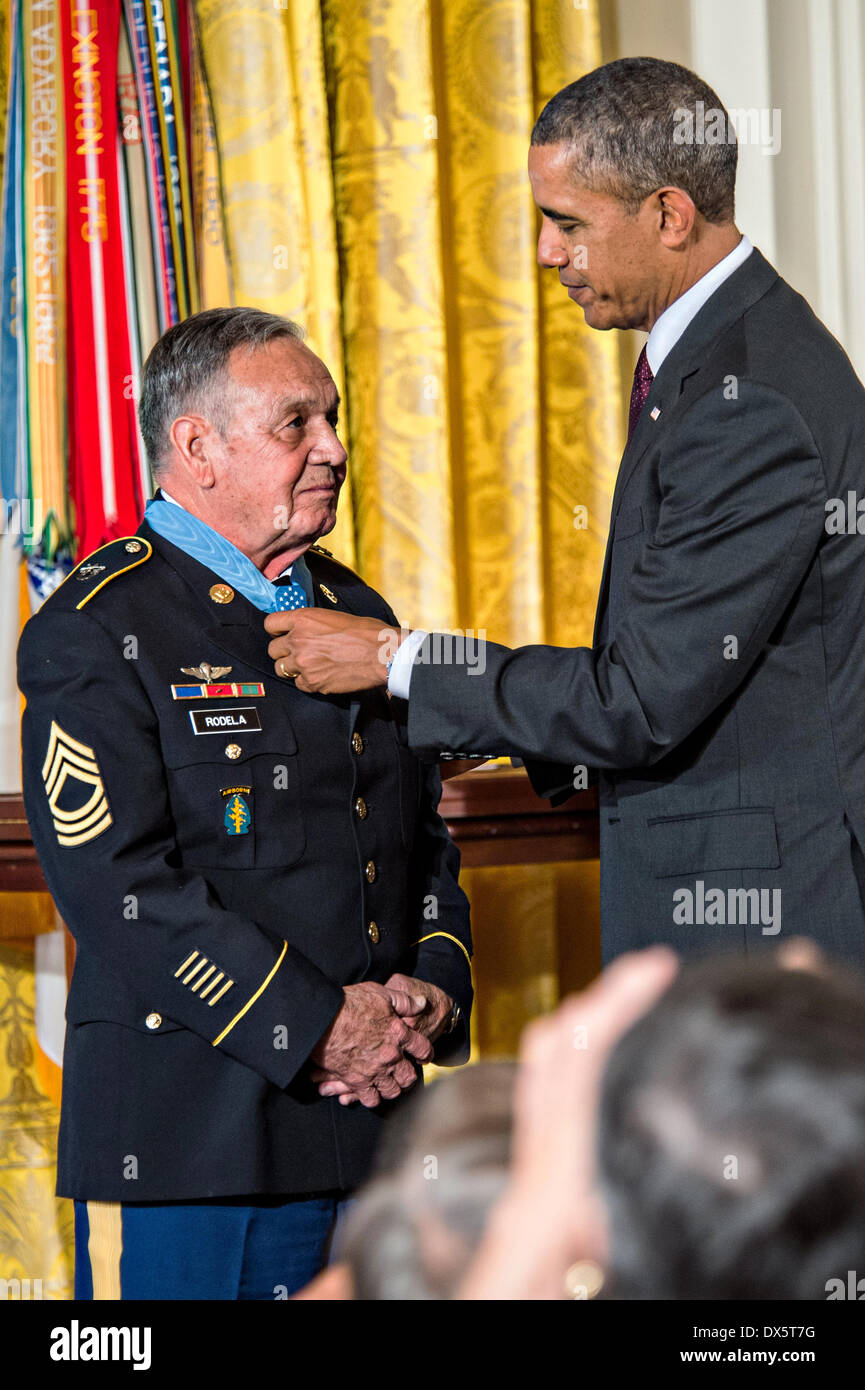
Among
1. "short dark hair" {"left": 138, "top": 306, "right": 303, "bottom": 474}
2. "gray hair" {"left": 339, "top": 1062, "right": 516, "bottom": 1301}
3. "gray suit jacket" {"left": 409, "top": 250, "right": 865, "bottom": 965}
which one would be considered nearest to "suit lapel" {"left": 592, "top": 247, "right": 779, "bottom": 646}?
"gray suit jacket" {"left": 409, "top": 250, "right": 865, "bottom": 965}

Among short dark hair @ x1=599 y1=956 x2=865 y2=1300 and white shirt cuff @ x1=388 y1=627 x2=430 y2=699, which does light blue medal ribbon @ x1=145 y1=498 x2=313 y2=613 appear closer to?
white shirt cuff @ x1=388 y1=627 x2=430 y2=699

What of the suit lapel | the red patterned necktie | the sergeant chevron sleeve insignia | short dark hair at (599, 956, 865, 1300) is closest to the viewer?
short dark hair at (599, 956, 865, 1300)

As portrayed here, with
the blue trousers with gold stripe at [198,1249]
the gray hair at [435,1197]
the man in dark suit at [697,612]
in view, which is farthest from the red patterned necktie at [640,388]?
the gray hair at [435,1197]

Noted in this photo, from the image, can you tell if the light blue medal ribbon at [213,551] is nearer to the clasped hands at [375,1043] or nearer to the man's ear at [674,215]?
the clasped hands at [375,1043]

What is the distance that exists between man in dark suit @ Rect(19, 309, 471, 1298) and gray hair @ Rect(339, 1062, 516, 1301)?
91 centimetres

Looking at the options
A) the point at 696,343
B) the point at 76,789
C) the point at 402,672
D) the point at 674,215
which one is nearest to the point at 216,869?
the point at 76,789

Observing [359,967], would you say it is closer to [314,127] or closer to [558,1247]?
[558,1247]

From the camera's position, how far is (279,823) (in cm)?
154

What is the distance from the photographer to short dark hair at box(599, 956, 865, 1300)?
478mm

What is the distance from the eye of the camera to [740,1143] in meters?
0.50

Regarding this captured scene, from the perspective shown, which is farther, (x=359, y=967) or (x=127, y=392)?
(x=127, y=392)

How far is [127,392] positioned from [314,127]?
0.57 metres

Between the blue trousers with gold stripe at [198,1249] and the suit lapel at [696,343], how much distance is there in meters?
0.88
